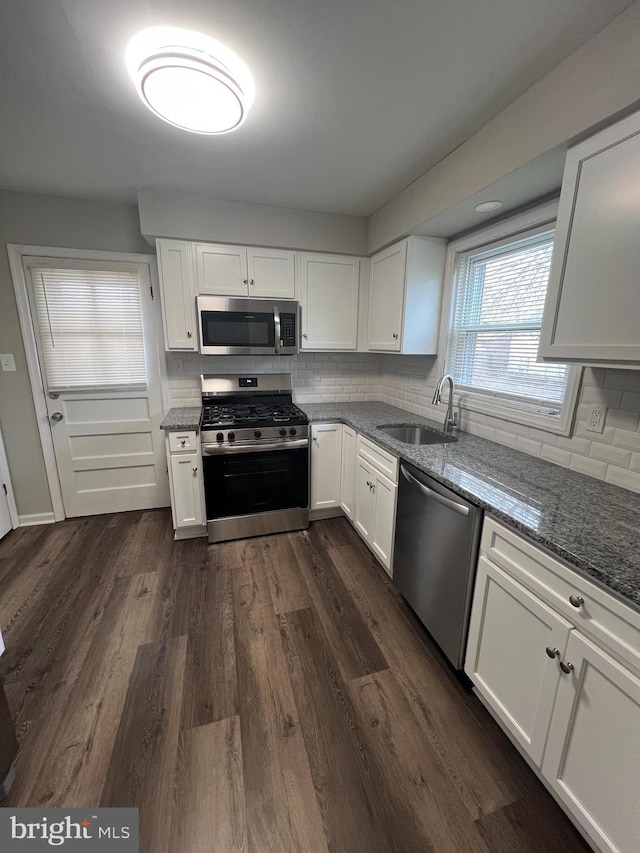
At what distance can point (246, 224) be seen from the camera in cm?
254

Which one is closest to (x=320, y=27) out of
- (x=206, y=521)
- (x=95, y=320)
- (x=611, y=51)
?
(x=611, y=51)

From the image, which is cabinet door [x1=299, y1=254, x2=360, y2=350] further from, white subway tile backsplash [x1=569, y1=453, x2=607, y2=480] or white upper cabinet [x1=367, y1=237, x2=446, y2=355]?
white subway tile backsplash [x1=569, y1=453, x2=607, y2=480]

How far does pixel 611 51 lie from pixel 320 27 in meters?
0.95

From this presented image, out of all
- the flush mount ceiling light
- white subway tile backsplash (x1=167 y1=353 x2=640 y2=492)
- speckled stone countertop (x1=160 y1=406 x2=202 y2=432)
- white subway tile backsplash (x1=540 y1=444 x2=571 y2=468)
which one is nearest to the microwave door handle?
white subway tile backsplash (x1=167 y1=353 x2=640 y2=492)

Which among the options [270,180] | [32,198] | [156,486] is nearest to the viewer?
[270,180]

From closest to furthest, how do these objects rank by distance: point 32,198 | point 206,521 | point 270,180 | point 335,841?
1. point 335,841
2. point 270,180
3. point 32,198
4. point 206,521

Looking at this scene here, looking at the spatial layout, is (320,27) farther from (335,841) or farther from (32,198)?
(335,841)

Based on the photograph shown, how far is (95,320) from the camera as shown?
107 inches

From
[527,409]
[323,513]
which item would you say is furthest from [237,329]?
[527,409]

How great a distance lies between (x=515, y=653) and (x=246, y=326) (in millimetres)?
2512

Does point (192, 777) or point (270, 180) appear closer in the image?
point (192, 777)

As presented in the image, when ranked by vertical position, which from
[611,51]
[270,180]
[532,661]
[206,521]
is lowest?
[206,521]

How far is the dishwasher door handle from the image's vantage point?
4.60ft

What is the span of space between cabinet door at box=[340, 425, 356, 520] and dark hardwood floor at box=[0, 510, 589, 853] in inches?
22.8
